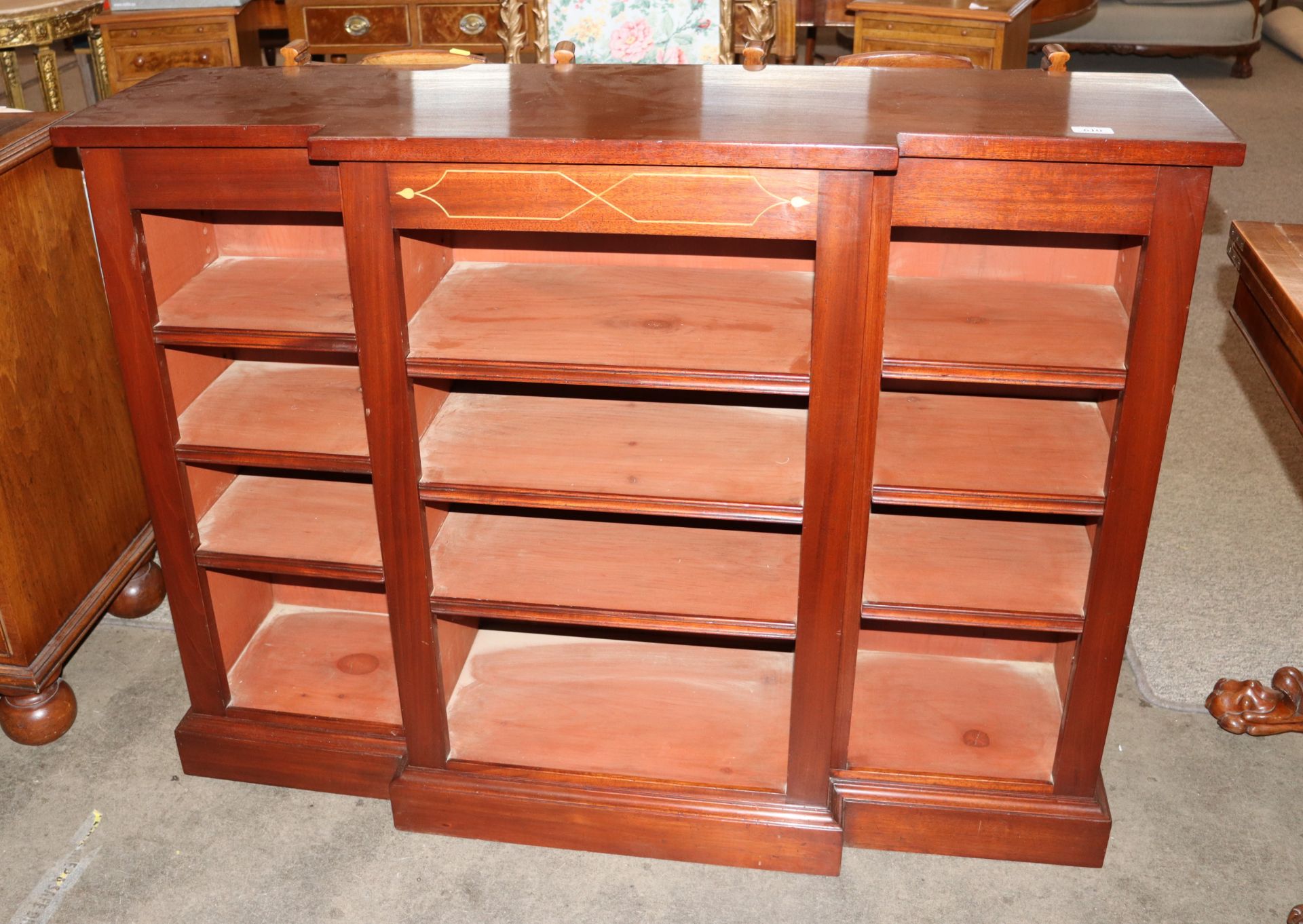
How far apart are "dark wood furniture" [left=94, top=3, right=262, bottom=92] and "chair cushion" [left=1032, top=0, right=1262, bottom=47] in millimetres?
4222

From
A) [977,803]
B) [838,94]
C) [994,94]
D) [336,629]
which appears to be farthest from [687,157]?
[336,629]

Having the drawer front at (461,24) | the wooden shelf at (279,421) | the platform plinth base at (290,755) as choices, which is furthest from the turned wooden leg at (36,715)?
the drawer front at (461,24)

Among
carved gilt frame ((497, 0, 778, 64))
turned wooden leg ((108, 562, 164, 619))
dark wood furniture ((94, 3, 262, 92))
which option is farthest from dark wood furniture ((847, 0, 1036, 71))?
turned wooden leg ((108, 562, 164, 619))

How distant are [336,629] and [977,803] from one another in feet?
4.17

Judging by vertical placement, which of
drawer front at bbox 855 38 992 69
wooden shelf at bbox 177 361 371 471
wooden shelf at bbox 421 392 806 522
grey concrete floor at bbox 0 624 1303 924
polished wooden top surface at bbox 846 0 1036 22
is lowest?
grey concrete floor at bbox 0 624 1303 924

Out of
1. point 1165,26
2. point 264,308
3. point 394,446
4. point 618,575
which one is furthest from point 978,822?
point 1165,26

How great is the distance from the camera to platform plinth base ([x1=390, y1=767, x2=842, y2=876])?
206cm

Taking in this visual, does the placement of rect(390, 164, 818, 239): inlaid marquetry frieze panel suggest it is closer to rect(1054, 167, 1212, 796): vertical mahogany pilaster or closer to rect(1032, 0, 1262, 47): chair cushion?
rect(1054, 167, 1212, 796): vertical mahogany pilaster

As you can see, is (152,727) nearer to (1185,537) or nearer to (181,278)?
(181,278)

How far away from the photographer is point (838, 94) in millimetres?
1839

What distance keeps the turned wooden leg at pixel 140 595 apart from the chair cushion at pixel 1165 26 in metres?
5.77

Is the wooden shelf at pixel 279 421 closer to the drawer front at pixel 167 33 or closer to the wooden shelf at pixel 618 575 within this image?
the wooden shelf at pixel 618 575

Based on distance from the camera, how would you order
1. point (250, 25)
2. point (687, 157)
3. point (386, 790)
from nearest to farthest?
point (687, 157) → point (386, 790) → point (250, 25)

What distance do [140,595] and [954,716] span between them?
174cm
